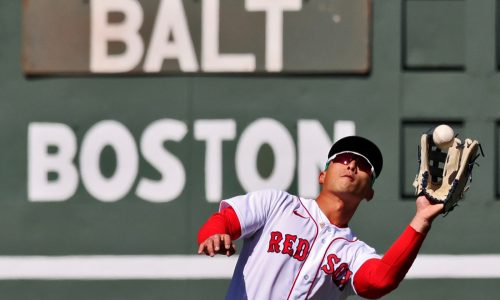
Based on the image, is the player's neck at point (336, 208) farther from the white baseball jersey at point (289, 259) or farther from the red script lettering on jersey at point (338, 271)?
the red script lettering on jersey at point (338, 271)

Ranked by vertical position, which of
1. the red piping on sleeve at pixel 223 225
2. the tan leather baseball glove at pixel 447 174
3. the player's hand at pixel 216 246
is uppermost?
the tan leather baseball glove at pixel 447 174

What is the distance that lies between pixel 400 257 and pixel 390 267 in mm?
106

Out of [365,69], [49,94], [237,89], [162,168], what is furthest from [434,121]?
[49,94]

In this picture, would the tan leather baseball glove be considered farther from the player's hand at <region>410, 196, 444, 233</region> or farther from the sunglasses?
the sunglasses

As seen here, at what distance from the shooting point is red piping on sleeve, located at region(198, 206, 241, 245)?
16.6 ft

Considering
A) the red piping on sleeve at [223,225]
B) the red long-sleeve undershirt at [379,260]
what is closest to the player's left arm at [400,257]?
the red long-sleeve undershirt at [379,260]

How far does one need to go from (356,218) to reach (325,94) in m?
0.87

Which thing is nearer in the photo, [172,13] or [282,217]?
[282,217]

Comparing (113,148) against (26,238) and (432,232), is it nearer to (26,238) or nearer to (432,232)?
(26,238)

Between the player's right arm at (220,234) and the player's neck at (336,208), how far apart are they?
48 centimetres

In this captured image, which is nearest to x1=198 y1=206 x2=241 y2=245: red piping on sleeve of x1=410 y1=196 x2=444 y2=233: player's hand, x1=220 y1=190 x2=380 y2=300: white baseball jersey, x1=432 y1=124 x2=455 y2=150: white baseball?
x1=220 y1=190 x2=380 y2=300: white baseball jersey

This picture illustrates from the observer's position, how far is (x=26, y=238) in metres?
8.45

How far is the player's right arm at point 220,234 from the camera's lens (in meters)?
4.93

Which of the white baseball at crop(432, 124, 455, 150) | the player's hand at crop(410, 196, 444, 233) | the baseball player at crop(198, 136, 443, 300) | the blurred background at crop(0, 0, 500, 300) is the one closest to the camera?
the player's hand at crop(410, 196, 444, 233)
